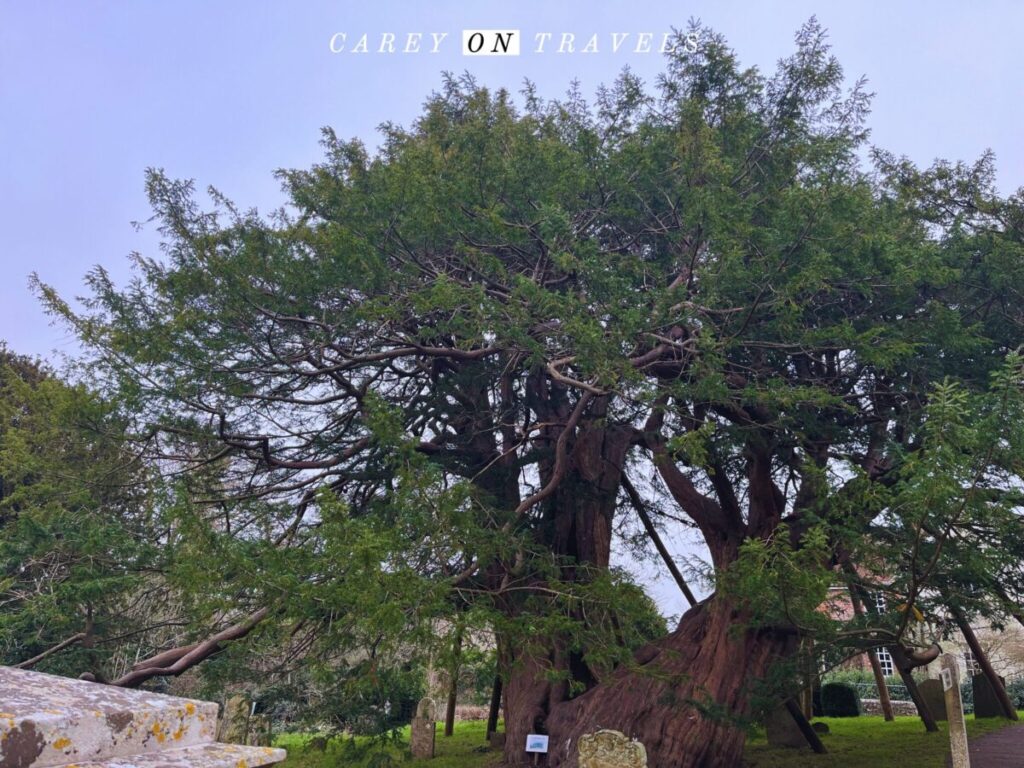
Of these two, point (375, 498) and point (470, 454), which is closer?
point (375, 498)

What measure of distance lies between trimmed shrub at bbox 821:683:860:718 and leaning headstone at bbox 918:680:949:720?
9.82ft

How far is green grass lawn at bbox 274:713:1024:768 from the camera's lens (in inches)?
341

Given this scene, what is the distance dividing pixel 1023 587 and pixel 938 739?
6224 mm

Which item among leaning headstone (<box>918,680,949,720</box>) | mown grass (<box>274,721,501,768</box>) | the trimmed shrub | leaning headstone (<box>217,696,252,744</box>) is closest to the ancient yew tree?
mown grass (<box>274,721,501,768</box>)

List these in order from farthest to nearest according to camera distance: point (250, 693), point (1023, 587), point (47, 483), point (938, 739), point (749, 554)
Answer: point (938, 739) → point (250, 693) → point (47, 483) → point (1023, 587) → point (749, 554)

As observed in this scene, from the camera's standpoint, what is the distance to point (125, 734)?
60.8 inches

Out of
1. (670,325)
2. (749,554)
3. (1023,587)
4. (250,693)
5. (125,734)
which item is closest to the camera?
(125,734)

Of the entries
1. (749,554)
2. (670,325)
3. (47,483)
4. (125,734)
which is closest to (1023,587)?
(749,554)

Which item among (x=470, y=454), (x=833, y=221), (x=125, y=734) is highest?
(x=833, y=221)

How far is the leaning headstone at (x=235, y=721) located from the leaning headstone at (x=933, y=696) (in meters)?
11.5

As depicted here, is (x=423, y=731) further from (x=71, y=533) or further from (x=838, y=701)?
(x=838, y=701)

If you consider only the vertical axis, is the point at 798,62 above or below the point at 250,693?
above

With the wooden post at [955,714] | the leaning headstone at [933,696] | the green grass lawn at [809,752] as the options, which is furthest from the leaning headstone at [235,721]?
the leaning headstone at [933,696]

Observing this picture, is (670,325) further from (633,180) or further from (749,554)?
(749,554)
